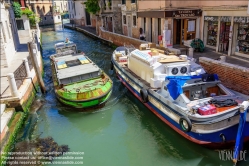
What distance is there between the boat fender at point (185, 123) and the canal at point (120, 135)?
83cm

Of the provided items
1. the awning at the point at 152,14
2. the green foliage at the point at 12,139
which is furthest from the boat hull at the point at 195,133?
the awning at the point at 152,14

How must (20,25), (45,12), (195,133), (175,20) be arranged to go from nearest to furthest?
1. (195,133)
2. (175,20)
3. (20,25)
4. (45,12)

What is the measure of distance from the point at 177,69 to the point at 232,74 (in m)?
2.51

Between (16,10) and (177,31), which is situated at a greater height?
(16,10)

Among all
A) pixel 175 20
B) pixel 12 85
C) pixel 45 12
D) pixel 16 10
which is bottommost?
pixel 12 85

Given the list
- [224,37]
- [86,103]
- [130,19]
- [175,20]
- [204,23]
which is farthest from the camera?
[130,19]

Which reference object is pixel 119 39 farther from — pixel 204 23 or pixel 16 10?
pixel 16 10

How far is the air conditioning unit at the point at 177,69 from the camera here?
918cm

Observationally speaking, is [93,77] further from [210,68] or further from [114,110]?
[210,68]

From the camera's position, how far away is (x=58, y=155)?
7.61 m

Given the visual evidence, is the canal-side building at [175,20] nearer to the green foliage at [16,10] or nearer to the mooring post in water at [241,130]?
the mooring post in water at [241,130]

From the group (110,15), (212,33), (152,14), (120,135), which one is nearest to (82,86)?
(120,135)

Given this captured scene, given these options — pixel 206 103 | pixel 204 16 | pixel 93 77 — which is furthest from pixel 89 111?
pixel 204 16

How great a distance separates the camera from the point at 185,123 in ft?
24.4
